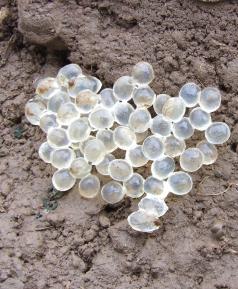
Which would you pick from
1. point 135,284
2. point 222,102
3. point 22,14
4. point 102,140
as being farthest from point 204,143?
point 22,14

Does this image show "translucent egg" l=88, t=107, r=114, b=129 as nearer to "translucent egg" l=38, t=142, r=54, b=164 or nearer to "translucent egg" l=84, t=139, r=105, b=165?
"translucent egg" l=84, t=139, r=105, b=165

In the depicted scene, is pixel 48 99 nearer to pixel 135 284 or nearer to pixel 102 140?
pixel 102 140

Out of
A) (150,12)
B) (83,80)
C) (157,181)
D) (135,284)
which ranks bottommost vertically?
(135,284)

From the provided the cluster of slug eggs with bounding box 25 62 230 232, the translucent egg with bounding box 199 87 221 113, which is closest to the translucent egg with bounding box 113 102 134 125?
the cluster of slug eggs with bounding box 25 62 230 232

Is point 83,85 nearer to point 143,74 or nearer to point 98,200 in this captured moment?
point 143,74

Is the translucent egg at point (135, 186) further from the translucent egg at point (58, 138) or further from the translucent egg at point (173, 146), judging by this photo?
the translucent egg at point (58, 138)

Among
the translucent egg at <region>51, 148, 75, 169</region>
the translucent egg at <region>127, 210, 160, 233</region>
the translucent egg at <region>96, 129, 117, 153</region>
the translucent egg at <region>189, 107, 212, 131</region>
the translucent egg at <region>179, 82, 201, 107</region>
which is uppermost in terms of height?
the translucent egg at <region>179, 82, 201, 107</region>

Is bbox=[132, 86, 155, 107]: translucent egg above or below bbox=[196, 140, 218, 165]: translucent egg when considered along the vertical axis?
above
